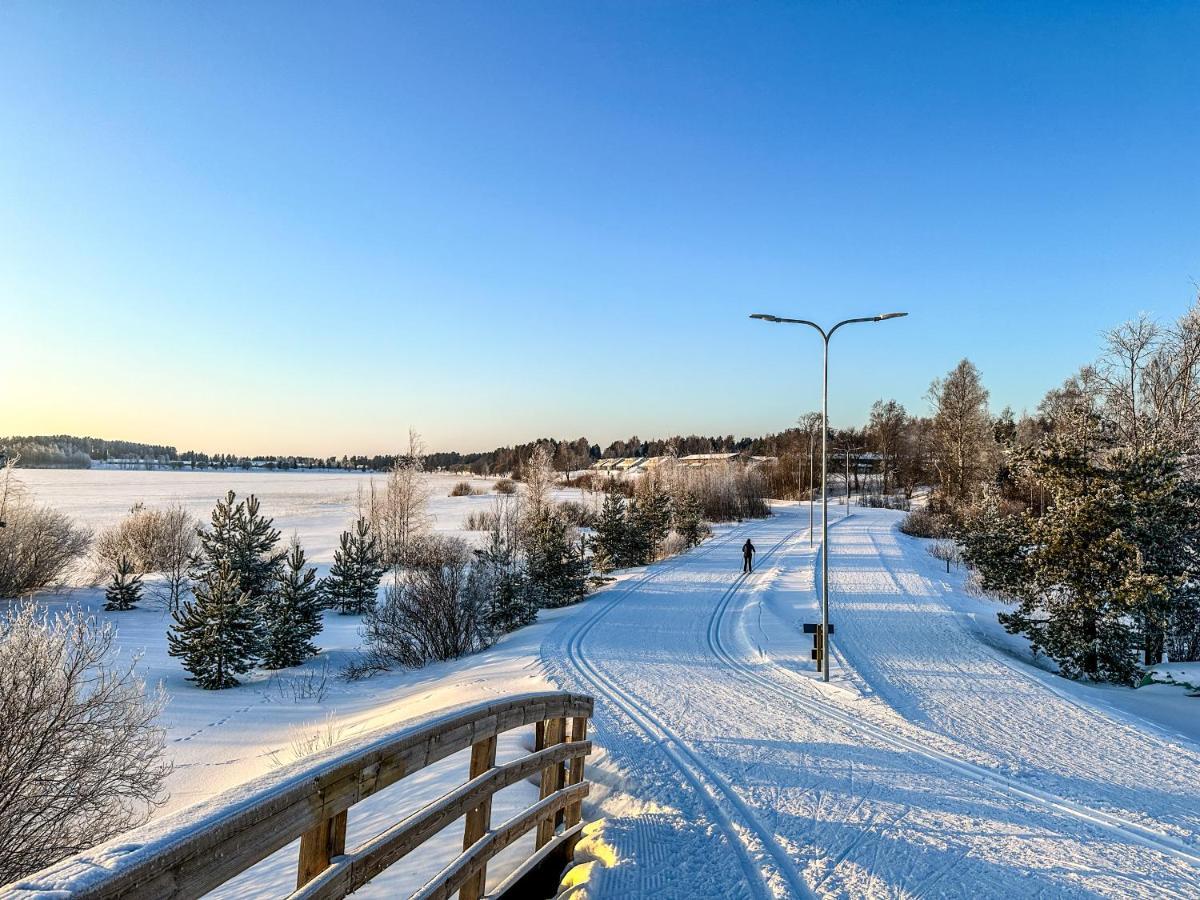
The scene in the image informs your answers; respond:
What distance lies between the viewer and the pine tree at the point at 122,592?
26547 millimetres

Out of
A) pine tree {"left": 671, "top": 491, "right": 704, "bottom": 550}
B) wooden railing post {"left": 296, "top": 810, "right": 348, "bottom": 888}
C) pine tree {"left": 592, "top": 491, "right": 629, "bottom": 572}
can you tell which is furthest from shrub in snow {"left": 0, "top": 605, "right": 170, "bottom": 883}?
pine tree {"left": 671, "top": 491, "right": 704, "bottom": 550}

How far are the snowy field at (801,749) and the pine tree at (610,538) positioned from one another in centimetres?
973

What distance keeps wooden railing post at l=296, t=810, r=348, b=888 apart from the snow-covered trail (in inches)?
106

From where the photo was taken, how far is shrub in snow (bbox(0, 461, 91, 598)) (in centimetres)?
2656

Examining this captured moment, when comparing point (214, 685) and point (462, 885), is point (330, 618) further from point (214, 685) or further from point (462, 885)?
point (462, 885)

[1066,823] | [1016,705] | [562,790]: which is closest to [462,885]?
[562,790]

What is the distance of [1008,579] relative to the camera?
16.9m

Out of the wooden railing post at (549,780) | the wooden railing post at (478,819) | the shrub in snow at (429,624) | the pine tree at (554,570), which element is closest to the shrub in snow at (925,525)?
the pine tree at (554,570)

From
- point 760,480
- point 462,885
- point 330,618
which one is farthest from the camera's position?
point 760,480

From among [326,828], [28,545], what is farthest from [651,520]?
[326,828]

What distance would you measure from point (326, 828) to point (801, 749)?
24.1 feet

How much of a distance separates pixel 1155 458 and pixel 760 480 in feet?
159

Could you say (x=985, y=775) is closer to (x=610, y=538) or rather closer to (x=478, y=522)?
(x=610, y=538)

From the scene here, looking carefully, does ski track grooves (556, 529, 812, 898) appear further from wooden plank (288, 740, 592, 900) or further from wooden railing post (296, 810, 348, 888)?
wooden railing post (296, 810, 348, 888)
